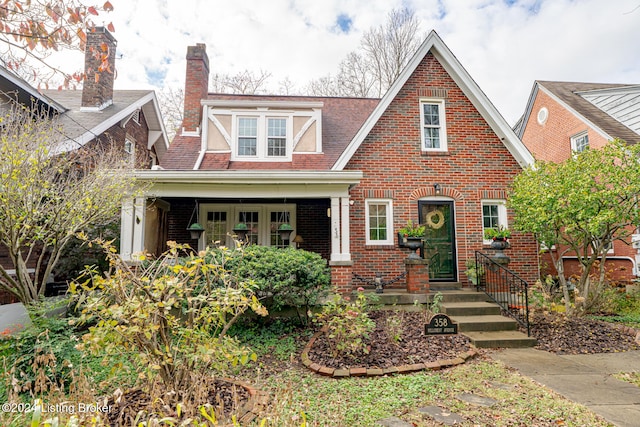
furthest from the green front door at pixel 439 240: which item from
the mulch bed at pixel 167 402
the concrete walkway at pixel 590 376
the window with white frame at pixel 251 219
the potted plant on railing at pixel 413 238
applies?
the mulch bed at pixel 167 402

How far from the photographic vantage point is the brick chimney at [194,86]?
436 inches

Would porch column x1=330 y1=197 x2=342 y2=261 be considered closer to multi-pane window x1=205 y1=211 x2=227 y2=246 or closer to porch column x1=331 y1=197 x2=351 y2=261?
porch column x1=331 y1=197 x2=351 y2=261

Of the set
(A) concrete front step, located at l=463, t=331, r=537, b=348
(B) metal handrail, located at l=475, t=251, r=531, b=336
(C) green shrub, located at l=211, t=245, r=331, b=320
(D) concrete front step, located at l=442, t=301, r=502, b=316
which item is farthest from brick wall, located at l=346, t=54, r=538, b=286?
(A) concrete front step, located at l=463, t=331, r=537, b=348

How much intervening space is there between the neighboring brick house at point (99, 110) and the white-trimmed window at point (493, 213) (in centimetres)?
879

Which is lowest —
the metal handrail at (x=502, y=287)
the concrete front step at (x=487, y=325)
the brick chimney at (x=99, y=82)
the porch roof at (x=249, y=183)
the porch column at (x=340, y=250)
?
the concrete front step at (x=487, y=325)

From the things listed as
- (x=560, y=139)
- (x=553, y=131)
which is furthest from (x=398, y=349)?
(x=553, y=131)

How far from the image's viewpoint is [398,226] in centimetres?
897

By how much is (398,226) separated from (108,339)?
281 inches

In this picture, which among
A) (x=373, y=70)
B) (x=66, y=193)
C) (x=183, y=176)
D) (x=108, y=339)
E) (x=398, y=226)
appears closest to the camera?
(x=108, y=339)

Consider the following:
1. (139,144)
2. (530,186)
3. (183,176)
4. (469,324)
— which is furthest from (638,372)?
(139,144)

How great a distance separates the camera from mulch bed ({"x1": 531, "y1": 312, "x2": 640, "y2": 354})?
19.0ft

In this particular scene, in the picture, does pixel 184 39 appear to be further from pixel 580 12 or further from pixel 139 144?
pixel 580 12

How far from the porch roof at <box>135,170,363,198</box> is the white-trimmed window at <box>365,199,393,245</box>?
1.55 metres

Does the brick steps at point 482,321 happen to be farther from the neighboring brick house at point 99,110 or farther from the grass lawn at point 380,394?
the neighboring brick house at point 99,110
